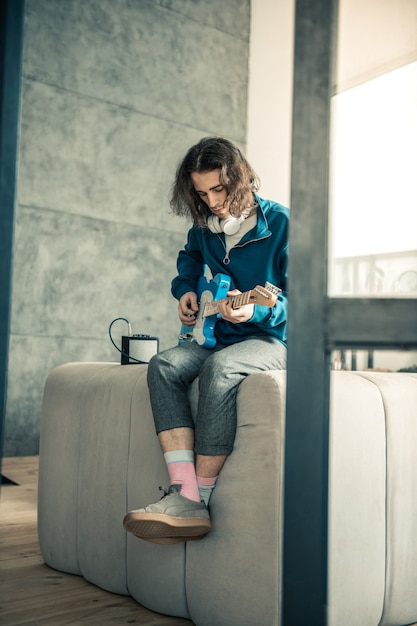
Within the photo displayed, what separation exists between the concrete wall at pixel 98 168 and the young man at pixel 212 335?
93.8 inches

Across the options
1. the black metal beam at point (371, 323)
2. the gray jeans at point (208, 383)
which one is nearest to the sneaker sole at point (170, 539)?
the gray jeans at point (208, 383)

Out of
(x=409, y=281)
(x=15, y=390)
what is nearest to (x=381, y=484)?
(x=409, y=281)

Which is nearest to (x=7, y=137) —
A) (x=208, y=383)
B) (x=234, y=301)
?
(x=208, y=383)

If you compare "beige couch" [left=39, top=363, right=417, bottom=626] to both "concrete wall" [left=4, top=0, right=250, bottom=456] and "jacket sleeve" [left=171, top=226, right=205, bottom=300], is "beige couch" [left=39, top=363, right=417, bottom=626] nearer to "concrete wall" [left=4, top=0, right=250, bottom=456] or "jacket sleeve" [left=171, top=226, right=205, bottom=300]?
"jacket sleeve" [left=171, top=226, right=205, bottom=300]

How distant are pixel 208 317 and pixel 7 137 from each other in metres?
1.25

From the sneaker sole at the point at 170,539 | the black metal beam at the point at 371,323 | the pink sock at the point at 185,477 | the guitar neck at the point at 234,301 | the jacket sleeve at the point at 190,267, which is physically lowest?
the sneaker sole at the point at 170,539

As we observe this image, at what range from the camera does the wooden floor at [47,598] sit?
1.46 meters

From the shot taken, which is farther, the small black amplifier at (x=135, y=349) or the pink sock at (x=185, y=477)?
the small black amplifier at (x=135, y=349)

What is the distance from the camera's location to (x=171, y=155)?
4.88 metres

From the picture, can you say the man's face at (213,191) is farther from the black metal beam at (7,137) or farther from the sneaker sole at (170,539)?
the black metal beam at (7,137)

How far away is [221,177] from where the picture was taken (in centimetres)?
187

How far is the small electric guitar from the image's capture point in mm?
1700

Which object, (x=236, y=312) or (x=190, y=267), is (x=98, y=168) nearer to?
(x=190, y=267)

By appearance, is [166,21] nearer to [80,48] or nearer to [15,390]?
[80,48]
